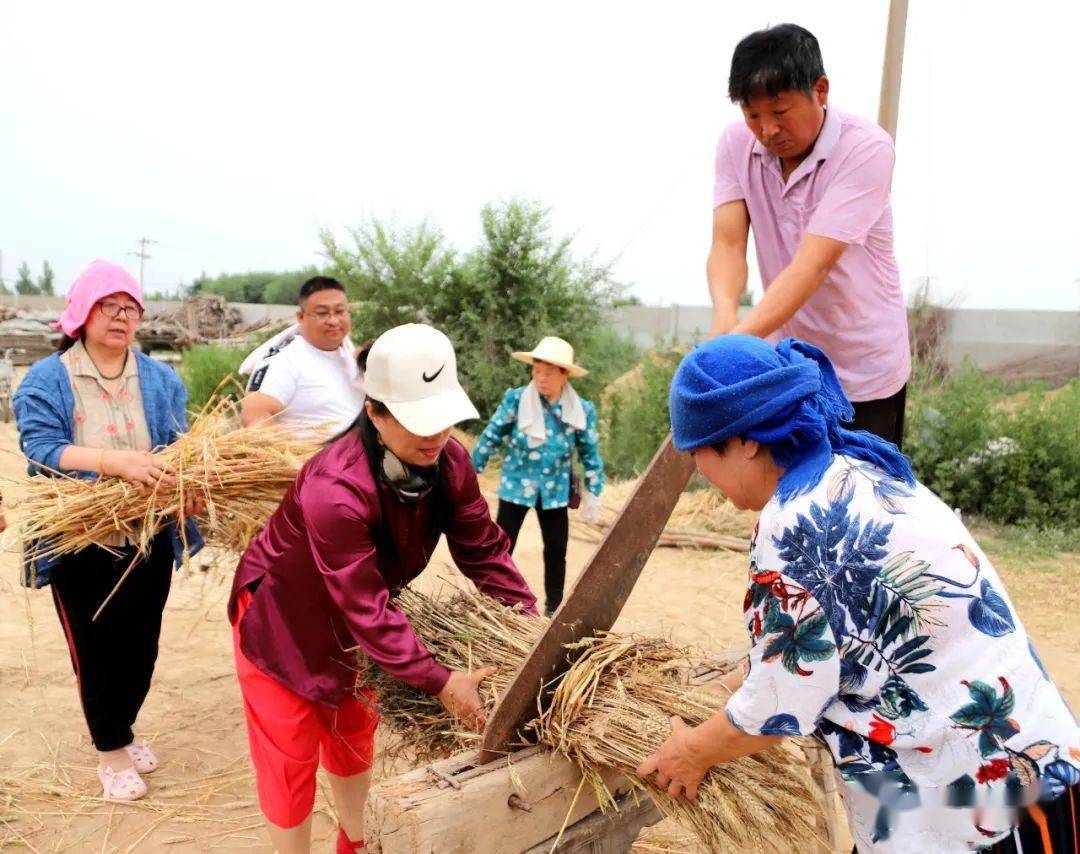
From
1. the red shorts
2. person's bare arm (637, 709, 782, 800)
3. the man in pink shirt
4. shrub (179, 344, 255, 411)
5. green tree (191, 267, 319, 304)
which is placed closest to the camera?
person's bare arm (637, 709, 782, 800)

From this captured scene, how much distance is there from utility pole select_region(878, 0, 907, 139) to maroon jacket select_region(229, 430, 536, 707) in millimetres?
4950

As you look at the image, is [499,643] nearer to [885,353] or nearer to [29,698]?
[885,353]

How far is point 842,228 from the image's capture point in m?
→ 2.22

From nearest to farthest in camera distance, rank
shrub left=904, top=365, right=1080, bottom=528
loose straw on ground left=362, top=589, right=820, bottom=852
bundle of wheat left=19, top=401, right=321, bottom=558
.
Answer: loose straw on ground left=362, top=589, right=820, bottom=852 → bundle of wheat left=19, top=401, right=321, bottom=558 → shrub left=904, top=365, right=1080, bottom=528

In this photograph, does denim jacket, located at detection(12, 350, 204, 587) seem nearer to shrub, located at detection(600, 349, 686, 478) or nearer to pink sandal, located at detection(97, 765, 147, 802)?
pink sandal, located at detection(97, 765, 147, 802)

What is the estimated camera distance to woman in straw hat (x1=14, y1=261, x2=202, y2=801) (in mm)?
3068

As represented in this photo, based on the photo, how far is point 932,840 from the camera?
1.47 meters

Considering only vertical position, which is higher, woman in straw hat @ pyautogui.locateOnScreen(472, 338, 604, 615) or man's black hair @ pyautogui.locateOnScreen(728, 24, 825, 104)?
man's black hair @ pyautogui.locateOnScreen(728, 24, 825, 104)

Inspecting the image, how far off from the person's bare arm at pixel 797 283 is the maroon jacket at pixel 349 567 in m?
0.88

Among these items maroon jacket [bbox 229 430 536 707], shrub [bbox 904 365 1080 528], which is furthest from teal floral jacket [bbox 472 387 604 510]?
shrub [bbox 904 365 1080 528]

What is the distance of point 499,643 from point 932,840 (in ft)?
3.68

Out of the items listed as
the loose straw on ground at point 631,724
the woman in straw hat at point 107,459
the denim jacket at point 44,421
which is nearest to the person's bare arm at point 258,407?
the woman in straw hat at point 107,459

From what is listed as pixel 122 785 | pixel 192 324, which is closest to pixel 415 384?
pixel 122 785

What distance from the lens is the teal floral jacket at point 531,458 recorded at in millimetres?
5125
